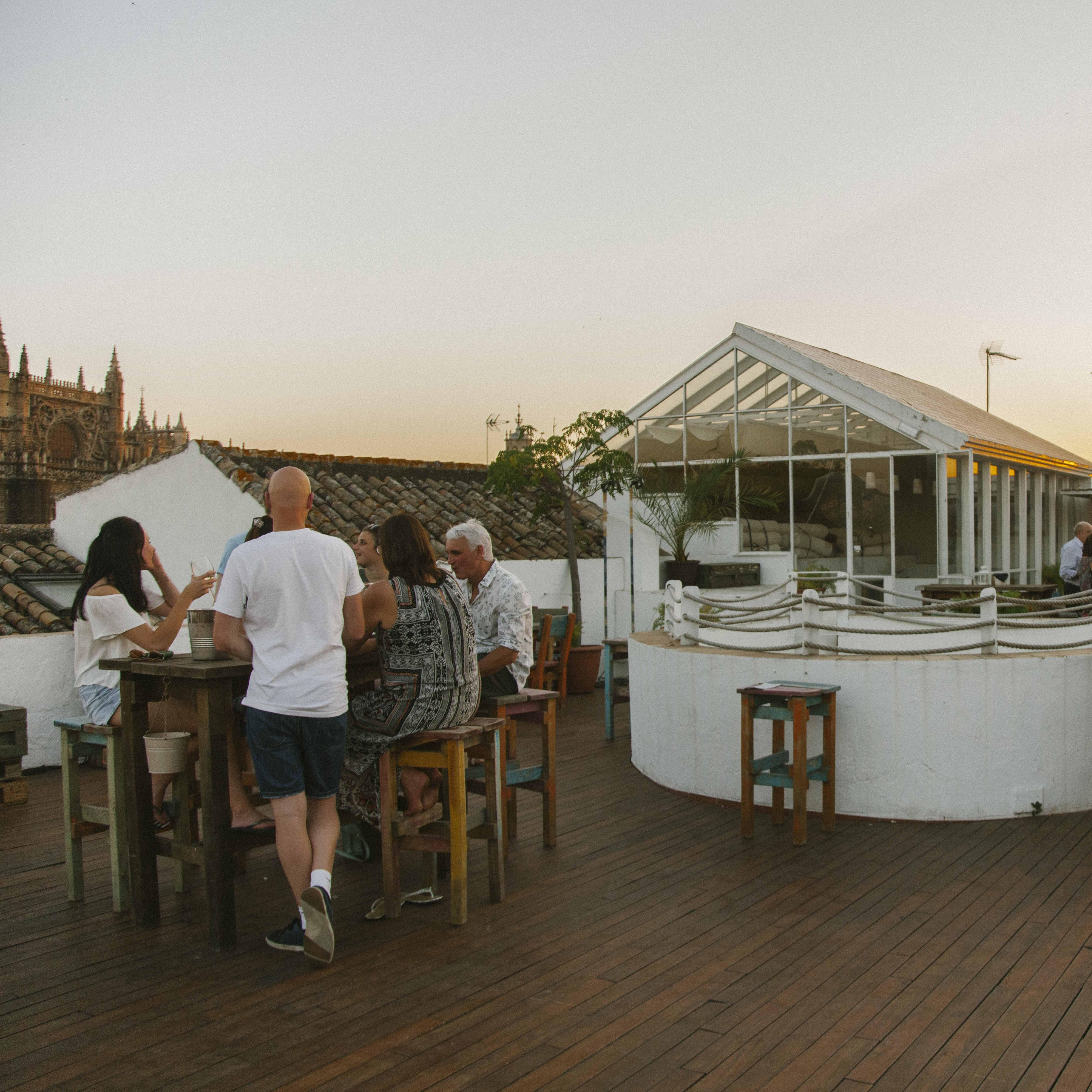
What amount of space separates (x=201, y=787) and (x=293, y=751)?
0.47 meters

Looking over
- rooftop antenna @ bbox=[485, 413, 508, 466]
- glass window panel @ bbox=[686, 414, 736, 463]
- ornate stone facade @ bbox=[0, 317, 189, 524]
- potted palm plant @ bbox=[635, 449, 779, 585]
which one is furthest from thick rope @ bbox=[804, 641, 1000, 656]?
ornate stone facade @ bbox=[0, 317, 189, 524]

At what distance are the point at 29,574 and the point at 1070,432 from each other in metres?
28.2

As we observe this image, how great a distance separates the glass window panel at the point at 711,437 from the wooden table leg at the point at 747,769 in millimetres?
9110

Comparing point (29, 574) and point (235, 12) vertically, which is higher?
point (235, 12)

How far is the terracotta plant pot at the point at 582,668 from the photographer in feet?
39.4

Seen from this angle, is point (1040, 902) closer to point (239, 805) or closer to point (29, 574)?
point (239, 805)

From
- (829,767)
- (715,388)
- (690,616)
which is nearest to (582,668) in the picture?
(715,388)

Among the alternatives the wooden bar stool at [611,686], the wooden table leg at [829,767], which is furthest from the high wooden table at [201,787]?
the wooden bar stool at [611,686]

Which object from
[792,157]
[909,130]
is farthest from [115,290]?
[909,130]

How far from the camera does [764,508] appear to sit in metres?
14.4

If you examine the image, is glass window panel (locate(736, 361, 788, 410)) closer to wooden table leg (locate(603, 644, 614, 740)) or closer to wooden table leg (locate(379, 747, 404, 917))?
wooden table leg (locate(603, 644, 614, 740))

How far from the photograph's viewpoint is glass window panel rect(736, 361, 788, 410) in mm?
14242

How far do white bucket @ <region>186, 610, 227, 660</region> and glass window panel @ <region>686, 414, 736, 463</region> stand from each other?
1097cm

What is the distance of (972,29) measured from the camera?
10.8 metres
